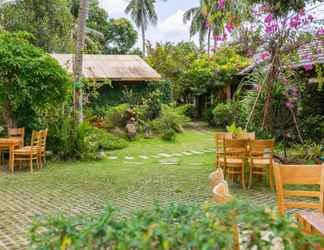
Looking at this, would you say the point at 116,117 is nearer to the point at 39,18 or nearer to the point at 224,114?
the point at 224,114

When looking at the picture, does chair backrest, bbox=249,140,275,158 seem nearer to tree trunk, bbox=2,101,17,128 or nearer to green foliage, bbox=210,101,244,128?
tree trunk, bbox=2,101,17,128

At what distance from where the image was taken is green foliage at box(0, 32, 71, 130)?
1003cm

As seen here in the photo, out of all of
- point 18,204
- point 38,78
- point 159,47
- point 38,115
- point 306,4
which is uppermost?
point 159,47

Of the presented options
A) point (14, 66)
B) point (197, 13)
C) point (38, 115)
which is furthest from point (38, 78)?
point (197, 13)

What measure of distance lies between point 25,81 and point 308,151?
7688 millimetres

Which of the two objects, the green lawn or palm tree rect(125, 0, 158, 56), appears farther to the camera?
palm tree rect(125, 0, 158, 56)

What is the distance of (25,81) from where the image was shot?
10.1m

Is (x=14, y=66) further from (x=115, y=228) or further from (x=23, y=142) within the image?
(x=115, y=228)

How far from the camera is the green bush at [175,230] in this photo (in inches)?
60.4

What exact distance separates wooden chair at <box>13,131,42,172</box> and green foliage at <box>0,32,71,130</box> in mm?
1276

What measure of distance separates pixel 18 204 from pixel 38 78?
15.6 ft

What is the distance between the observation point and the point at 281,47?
7.78 meters

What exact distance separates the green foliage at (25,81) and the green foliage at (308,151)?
665cm

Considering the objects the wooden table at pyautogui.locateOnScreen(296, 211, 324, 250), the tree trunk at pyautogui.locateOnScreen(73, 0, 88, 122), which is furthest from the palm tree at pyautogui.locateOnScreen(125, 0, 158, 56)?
the wooden table at pyautogui.locateOnScreen(296, 211, 324, 250)
